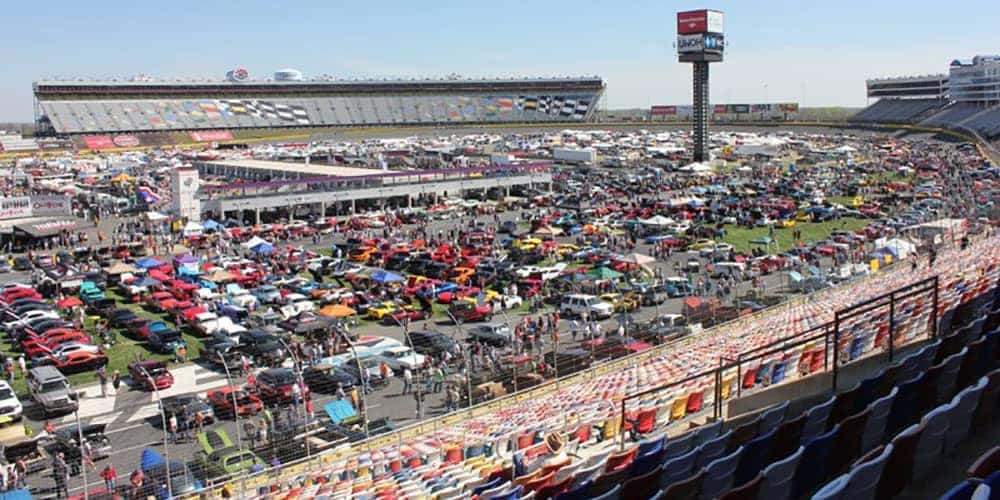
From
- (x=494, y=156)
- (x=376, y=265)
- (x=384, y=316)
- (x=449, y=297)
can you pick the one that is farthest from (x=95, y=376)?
(x=494, y=156)

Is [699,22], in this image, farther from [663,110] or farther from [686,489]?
[686,489]

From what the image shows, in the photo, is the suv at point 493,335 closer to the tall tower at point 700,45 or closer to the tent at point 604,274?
the tent at point 604,274

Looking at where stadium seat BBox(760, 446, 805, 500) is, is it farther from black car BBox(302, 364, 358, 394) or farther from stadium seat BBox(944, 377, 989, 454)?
black car BBox(302, 364, 358, 394)

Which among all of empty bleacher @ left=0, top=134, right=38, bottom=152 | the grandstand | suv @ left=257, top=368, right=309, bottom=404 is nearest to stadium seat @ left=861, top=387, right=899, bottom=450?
suv @ left=257, top=368, right=309, bottom=404

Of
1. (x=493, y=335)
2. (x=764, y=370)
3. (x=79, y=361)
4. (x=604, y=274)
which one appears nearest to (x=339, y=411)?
(x=764, y=370)

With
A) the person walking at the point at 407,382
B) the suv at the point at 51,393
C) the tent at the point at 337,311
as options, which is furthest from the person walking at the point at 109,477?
the tent at the point at 337,311

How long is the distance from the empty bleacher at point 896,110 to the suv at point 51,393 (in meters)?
115

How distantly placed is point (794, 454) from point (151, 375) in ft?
53.2

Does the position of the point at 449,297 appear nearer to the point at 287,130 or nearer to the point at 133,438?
the point at 133,438

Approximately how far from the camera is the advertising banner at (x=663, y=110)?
145625 mm

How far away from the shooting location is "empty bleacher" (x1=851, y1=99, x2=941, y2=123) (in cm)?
11676

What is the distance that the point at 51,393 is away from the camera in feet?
58.1

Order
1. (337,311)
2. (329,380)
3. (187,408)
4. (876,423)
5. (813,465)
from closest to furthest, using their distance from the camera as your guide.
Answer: (813,465), (876,423), (187,408), (329,380), (337,311)

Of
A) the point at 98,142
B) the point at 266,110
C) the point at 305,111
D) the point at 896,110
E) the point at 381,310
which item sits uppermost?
the point at 266,110
